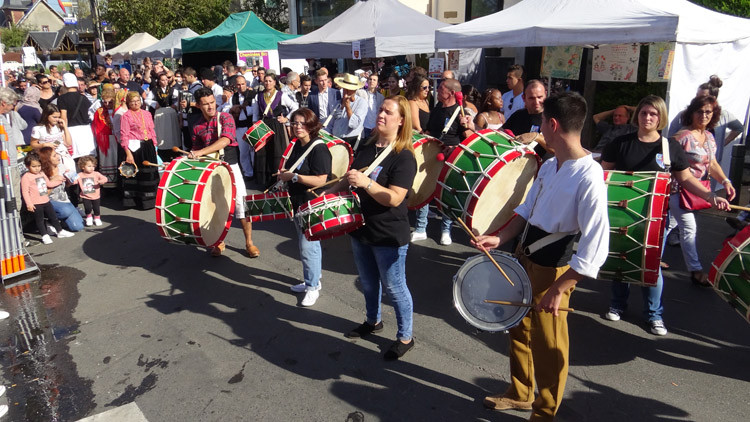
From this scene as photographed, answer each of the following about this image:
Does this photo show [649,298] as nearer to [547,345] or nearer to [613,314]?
[613,314]

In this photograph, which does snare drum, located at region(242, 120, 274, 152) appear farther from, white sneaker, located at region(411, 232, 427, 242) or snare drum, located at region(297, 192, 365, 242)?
snare drum, located at region(297, 192, 365, 242)

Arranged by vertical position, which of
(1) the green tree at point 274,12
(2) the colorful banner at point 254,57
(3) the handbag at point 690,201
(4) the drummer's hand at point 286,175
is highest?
(1) the green tree at point 274,12

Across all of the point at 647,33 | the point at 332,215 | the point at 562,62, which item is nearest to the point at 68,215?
the point at 332,215

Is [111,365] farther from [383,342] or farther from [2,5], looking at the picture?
[2,5]

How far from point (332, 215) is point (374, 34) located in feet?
28.6

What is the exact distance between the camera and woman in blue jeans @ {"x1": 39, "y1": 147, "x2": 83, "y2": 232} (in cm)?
738

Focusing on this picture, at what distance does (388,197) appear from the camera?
138 inches

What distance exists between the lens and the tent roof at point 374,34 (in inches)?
443

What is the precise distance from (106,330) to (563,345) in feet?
12.5

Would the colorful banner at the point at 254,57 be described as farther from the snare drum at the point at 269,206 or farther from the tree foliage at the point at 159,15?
the tree foliage at the point at 159,15

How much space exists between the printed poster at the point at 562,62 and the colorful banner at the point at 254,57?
29.5 ft

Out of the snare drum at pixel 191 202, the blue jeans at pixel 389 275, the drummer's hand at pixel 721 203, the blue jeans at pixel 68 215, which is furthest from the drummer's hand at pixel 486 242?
the blue jeans at pixel 68 215

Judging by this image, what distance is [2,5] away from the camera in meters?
97.4

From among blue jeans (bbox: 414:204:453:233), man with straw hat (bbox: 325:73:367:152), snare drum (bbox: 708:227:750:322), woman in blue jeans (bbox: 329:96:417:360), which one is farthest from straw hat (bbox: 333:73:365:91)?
snare drum (bbox: 708:227:750:322)
